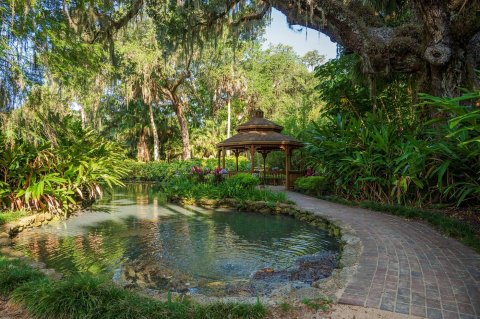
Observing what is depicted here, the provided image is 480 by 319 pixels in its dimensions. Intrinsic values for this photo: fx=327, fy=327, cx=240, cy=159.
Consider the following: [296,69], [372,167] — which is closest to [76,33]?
[372,167]

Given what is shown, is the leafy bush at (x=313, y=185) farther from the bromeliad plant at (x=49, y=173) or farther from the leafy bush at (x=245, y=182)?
the bromeliad plant at (x=49, y=173)

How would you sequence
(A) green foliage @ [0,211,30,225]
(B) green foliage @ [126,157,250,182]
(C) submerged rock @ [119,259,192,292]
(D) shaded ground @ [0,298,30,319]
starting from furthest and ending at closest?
(B) green foliage @ [126,157,250,182] < (A) green foliage @ [0,211,30,225] < (C) submerged rock @ [119,259,192,292] < (D) shaded ground @ [0,298,30,319]

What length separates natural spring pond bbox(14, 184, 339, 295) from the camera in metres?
4.16

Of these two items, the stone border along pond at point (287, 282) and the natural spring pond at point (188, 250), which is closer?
the stone border along pond at point (287, 282)

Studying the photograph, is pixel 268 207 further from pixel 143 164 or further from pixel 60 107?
pixel 143 164

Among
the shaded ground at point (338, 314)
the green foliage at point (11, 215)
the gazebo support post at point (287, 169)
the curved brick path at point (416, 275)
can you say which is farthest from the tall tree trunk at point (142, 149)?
the shaded ground at point (338, 314)

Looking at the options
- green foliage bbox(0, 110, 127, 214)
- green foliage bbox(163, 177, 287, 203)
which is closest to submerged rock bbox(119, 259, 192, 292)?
green foliage bbox(0, 110, 127, 214)

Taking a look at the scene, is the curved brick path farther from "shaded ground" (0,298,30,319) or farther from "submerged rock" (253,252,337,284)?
"shaded ground" (0,298,30,319)

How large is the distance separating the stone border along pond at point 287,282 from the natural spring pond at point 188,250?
0.25 m

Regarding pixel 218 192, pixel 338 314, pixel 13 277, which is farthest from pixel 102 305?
pixel 218 192

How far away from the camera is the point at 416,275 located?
3.45 m

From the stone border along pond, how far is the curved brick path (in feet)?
0.40

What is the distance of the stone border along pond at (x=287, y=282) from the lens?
2.94m

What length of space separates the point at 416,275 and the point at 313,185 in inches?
297
